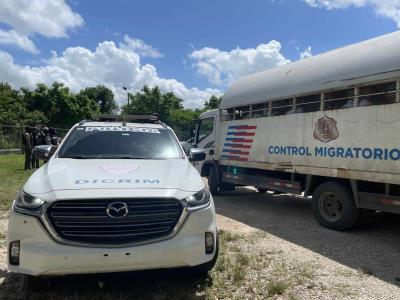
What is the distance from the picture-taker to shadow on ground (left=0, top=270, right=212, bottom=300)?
3.99 meters

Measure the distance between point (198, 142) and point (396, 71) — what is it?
6.86 m

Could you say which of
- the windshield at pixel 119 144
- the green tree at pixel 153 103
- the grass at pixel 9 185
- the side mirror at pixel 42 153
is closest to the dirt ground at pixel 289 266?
the grass at pixel 9 185

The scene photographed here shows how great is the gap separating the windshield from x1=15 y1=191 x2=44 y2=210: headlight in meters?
1.25

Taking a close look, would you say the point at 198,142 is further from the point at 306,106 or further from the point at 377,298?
the point at 377,298

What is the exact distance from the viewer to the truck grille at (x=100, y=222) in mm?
3531

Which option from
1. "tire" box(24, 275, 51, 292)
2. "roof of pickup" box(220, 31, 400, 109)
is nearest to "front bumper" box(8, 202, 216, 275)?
"tire" box(24, 275, 51, 292)

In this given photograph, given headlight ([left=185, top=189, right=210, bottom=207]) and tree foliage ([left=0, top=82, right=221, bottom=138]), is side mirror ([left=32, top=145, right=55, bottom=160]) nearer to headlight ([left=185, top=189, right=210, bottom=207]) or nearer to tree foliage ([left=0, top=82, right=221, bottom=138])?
headlight ([left=185, top=189, right=210, bottom=207])

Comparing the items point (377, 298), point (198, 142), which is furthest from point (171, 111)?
point (377, 298)

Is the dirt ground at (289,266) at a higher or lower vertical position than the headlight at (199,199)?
lower

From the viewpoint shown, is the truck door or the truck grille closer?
the truck grille

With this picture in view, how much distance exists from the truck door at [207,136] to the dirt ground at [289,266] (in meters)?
3.46

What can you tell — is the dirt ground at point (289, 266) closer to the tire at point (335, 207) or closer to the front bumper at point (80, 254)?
the tire at point (335, 207)

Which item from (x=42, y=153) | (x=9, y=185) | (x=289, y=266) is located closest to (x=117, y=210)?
(x=42, y=153)

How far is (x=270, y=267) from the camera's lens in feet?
16.4
